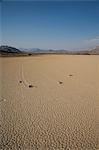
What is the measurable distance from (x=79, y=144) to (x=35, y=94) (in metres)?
3.16

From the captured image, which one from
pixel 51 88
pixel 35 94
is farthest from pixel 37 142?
pixel 51 88

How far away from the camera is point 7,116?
4633 mm

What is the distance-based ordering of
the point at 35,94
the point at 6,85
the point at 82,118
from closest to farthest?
the point at 82,118
the point at 35,94
the point at 6,85

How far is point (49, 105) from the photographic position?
17.6ft

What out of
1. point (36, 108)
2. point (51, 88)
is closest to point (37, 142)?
point (36, 108)

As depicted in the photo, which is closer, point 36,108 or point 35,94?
point 36,108

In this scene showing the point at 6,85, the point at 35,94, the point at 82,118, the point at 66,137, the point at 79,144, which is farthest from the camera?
the point at 6,85

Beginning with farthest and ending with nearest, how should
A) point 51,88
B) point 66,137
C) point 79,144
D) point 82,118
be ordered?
point 51,88 → point 82,118 → point 66,137 → point 79,144

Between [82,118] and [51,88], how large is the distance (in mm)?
2867

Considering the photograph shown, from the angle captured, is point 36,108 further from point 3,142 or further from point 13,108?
point 3,142

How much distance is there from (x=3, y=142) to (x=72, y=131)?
118 centimetres

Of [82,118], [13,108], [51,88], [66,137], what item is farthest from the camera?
[51,88]

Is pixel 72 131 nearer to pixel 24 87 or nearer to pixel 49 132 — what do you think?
pixel 49 132

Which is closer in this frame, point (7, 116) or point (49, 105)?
point (7, 116)
